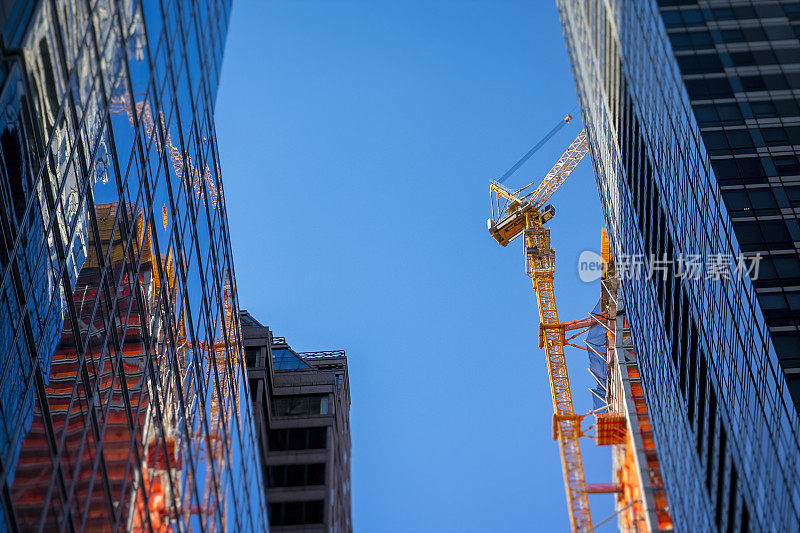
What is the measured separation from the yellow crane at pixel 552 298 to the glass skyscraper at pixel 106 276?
72.3m

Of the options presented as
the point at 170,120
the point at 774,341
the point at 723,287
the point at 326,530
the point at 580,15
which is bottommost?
the point at 326,530

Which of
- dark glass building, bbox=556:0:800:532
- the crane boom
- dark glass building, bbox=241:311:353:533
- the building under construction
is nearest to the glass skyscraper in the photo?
dark glass building, bbox=556:0:800:532

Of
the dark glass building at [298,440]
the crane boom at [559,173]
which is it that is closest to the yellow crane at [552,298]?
the crane boom at [559,173]

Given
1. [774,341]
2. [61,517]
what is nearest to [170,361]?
[61,517]

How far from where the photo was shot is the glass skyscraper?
19.4 m

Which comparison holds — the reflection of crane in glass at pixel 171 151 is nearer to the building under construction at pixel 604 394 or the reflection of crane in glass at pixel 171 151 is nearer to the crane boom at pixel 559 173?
the building under construction at pixel 604 394

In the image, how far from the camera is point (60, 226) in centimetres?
2156

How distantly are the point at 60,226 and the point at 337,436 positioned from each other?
2170 inches

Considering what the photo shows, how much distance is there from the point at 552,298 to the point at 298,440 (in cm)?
5855

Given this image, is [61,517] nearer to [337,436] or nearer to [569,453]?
[337,436]

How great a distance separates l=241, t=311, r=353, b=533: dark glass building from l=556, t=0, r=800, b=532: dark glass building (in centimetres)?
2505

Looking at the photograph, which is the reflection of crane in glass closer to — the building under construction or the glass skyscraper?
the glass skyscraper

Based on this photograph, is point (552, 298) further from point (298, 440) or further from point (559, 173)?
point (298, 440)

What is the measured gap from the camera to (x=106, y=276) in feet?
80.6
